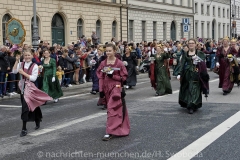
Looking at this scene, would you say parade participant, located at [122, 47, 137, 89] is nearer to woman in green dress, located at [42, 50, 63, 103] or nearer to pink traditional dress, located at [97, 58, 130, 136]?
woman in green dress, located at [42, 50, 63, 103]

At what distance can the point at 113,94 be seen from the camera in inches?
326

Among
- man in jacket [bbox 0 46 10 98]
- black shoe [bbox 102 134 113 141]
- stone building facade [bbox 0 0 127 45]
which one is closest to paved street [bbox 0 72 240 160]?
black shoe [bbox 102 134 113 141]

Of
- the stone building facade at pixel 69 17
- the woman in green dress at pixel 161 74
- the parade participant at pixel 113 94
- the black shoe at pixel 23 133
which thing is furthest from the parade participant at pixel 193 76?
the stone building facade at pixel 69 17

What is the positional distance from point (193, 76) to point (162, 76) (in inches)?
156

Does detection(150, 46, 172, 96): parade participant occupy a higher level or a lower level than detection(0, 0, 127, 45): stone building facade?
lower

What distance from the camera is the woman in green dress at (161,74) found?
14820 mm

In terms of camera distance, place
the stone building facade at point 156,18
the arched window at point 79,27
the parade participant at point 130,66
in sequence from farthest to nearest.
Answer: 1. the stone building facade at point 156,18
2. the arched window at point 79,27
3. the parade participant at point 130,66

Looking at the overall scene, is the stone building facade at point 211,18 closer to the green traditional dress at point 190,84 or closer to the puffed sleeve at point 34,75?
the green traditional dress at point 190,84

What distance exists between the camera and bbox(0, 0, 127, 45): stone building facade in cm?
2598

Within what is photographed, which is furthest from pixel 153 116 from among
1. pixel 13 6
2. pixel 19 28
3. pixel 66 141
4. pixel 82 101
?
pixel 13 6

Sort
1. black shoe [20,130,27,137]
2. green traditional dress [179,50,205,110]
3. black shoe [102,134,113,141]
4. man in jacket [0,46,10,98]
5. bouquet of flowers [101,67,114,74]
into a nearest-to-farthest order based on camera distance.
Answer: black shoe [102,134,113,141]
bouquet of flowers [101,67,114,74]
black shoe [20,130,27,137]
green traditional dress [179,50,205,110]
man in jacket [0,46,10,98]

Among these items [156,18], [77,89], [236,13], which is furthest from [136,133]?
[236,13]

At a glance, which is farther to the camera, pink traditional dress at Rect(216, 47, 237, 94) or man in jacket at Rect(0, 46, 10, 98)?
man in jacket at Rect(0, 46, 10, 98)

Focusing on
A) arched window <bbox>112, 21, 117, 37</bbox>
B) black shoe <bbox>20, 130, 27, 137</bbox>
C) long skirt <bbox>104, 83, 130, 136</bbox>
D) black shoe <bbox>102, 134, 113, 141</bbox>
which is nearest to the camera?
black shoe <bbox>102, 134, 113, 141</bbox>
